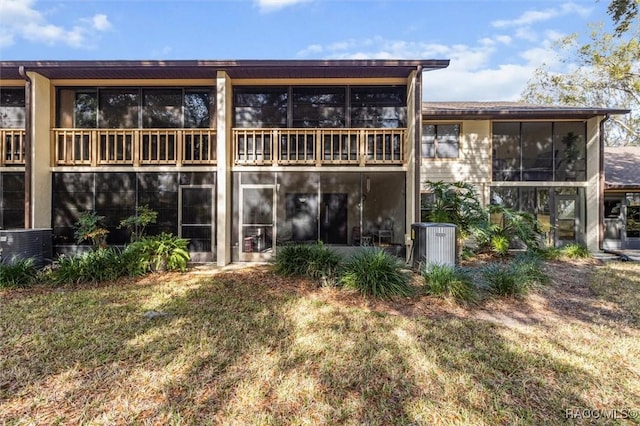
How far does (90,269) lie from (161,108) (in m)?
5.38

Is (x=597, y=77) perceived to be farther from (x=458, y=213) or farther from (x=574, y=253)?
(x=458, y=213)

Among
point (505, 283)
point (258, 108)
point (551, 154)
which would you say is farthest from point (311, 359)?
point (551, 154)

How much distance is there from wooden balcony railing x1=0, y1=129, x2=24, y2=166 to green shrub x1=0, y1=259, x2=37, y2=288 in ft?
13.7

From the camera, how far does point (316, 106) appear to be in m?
9.72

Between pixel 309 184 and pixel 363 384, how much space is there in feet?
22.5

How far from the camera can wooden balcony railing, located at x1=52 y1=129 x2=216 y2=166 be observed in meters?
9.00

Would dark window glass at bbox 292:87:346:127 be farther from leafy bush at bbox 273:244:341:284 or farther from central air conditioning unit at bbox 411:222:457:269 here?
central air conditioning unit at bbox 411:222:457:269

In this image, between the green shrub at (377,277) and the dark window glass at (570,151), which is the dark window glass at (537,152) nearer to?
the dark window glass at (570,151)

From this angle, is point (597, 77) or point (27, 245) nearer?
point (27, 245)

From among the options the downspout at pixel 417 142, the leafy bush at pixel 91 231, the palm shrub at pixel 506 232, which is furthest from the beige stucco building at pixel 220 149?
the palm shrub at pixel 506 232

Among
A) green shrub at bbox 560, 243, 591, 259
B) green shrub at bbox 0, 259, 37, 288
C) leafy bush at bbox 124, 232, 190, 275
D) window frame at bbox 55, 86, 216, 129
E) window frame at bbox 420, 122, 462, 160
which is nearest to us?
green shrub at bbox 0, 259, 37, 288

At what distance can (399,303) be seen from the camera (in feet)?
17.7

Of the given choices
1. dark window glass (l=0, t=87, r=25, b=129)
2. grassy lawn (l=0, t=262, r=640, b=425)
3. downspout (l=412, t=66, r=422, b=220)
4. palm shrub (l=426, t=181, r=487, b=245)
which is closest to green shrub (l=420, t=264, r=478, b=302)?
grassy lawn (l=0, t=262, r=640, b=425)

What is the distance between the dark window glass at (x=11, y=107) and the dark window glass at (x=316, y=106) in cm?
847
